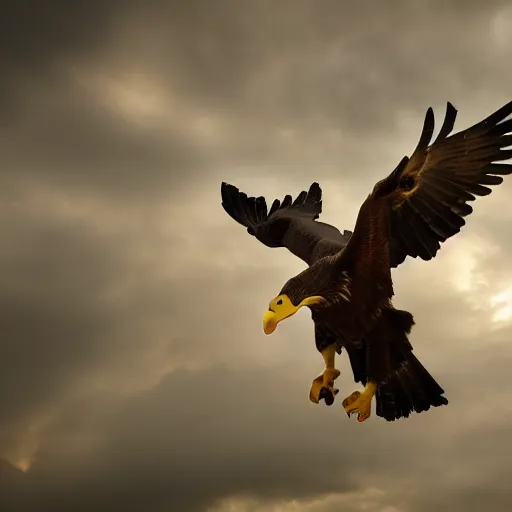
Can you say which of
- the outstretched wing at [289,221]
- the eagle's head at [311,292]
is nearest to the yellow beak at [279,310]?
the eagle's head at [311,292]

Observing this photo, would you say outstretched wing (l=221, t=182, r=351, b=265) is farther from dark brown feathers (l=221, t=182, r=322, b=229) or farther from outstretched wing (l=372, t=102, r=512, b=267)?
outstretched wing (l=372, t=102, r=512, b=267)

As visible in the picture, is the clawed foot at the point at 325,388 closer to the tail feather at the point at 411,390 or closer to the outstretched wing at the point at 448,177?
the tail feather at the point at 411,390

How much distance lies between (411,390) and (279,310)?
1.84 m

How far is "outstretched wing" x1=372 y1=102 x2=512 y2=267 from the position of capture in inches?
354

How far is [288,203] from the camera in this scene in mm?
11898

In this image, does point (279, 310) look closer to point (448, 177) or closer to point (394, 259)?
point (394, 259)

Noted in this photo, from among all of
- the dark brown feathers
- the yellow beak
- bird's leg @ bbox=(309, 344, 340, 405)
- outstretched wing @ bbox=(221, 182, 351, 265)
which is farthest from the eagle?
the dark brown feathers

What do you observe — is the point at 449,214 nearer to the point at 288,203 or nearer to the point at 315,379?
the point at 315,379

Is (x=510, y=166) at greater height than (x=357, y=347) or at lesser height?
greater

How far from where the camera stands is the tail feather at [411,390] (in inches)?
373

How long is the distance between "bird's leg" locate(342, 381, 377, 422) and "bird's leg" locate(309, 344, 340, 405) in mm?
298

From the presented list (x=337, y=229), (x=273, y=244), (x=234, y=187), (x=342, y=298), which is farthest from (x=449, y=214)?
(x=234, y=187)

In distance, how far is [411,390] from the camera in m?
9.50

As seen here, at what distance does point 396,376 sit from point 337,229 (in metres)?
A: 2.26
